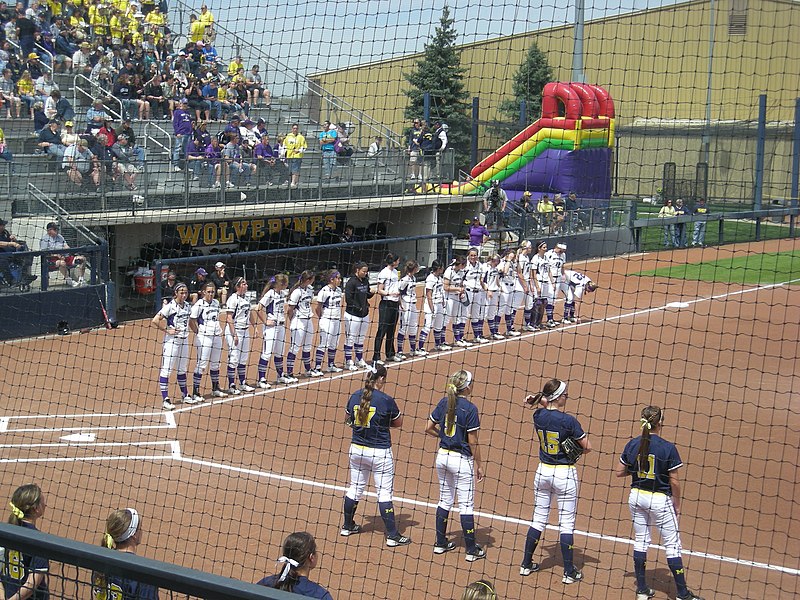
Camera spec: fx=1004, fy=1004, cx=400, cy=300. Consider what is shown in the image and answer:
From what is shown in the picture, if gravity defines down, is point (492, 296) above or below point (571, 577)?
above

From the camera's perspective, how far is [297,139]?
19.4 meters

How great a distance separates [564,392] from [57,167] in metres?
12.5

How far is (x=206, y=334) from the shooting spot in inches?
515

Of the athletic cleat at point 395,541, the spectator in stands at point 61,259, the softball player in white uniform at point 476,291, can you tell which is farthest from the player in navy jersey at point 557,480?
the spectator in stands at point 61,259

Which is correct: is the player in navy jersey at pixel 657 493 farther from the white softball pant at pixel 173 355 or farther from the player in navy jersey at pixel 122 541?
the white softball pant at pixel 173 355

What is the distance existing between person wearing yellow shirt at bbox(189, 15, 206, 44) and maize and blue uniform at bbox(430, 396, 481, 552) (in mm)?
14373

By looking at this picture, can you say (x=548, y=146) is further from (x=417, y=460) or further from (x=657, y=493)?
(x=657, y=493)

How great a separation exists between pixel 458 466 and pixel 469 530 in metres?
0.50

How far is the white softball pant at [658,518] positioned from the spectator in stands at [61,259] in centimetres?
1193

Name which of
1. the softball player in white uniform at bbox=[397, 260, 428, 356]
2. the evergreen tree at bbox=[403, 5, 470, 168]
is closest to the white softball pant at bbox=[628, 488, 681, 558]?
the evergreen tree at bbox=[403, 5, 470, 168]

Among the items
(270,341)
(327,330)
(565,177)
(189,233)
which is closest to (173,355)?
(270,341)

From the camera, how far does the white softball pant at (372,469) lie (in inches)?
324

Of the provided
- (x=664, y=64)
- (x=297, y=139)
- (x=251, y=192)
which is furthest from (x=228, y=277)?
(x=664, y=64)

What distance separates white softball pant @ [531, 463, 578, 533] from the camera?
7.52 m
